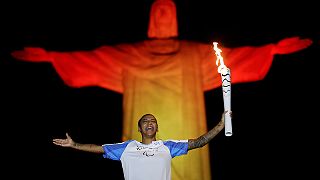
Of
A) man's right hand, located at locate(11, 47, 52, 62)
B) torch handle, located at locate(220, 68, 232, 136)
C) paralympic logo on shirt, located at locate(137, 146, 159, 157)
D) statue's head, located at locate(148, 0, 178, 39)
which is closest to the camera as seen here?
torch handle, located at locate(220, 68, 232, 136)

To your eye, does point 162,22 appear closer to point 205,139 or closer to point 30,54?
point 30,54

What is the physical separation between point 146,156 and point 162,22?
98.9 inches

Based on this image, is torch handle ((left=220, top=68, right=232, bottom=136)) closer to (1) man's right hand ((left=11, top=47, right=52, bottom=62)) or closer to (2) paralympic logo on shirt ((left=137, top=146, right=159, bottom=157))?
(2) paralympic logo on shirt ((left=137, top=146, right=159, bottom=157))

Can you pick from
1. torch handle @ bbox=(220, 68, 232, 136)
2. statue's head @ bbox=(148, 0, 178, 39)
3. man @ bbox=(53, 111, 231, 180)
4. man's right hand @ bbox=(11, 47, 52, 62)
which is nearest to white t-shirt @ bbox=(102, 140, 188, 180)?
man @ bbox=(53, 111, 231, 180)

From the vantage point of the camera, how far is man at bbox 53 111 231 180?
3.34 m

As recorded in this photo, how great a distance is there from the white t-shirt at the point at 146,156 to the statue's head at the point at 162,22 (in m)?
2.33

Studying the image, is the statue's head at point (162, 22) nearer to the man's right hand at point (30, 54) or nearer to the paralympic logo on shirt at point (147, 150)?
the man's right hand at point (30, 54)

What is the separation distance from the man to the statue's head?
2305 mm

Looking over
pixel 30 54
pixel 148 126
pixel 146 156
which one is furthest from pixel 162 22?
pixel 146 156

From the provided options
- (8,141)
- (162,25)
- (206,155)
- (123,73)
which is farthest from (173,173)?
(8,141)

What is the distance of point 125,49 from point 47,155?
143 cm

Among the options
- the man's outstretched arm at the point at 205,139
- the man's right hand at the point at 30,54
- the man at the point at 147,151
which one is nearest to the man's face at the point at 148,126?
the man at the point at 147,151

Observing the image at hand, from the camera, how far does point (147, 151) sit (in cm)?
341

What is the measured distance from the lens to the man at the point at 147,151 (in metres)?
3.34
